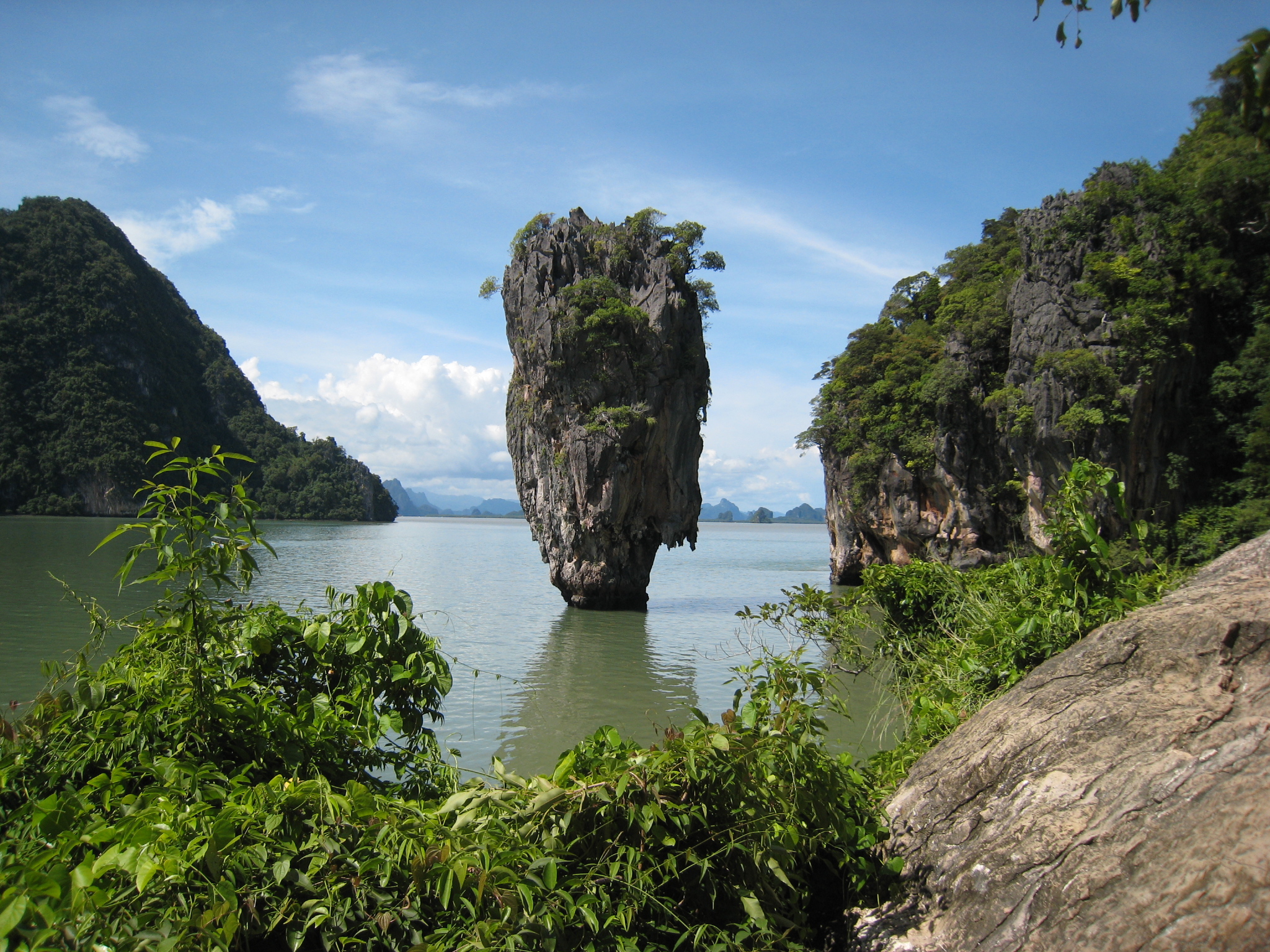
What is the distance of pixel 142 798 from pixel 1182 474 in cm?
2274

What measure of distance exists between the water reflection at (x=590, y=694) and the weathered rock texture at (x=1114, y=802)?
5391 millimetres

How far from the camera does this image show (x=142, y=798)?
6.39 ft

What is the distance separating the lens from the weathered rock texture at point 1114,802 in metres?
1.61

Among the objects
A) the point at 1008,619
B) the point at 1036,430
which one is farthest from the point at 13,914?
the point at 1036,430

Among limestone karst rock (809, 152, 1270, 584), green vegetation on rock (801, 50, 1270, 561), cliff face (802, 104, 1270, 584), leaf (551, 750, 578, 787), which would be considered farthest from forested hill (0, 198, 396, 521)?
leaf (551, 750, 578, 787)

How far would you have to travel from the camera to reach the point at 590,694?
1280 cm

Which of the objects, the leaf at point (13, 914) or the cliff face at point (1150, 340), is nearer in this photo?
the leaf at point (13, 914)

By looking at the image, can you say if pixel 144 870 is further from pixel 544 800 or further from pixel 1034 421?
pixel 1034 421

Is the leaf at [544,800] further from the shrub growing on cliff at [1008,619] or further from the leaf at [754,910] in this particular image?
the shrub growing on cliff at [1008,619]

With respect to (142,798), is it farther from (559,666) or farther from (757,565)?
(757,565)

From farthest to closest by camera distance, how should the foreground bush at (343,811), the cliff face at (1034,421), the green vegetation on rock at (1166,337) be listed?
the cliff face at (1034,421), the green vegetation on rock at (1166,337), the foreground bush at (343,811)

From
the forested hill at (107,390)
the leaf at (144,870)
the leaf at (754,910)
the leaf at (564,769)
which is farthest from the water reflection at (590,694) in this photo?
the forested hill at (107,390)

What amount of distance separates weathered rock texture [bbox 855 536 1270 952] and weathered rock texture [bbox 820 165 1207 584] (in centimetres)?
1334

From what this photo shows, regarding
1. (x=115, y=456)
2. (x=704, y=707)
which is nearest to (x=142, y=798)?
(x=704, y=707)
